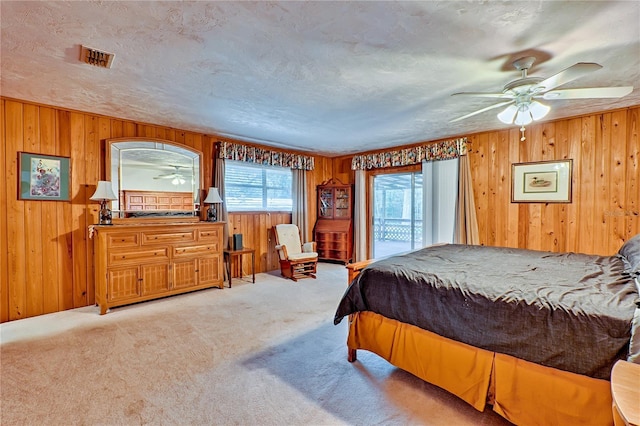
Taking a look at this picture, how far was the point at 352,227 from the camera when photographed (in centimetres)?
632

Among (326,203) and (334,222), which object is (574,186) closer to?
(334,222)

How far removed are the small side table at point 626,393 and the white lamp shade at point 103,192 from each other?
14.4 ft

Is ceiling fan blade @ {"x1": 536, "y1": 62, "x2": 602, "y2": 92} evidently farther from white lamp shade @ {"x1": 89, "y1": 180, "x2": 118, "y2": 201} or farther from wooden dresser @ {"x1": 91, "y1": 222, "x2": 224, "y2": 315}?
white lamp shade @ {"x1": 89, "y1": 180, "x2": 118, "y2": 201}

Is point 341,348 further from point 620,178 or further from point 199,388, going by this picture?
point 620,178

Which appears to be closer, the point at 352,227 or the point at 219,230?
the point at 219,230

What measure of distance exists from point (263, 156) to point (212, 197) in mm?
1358

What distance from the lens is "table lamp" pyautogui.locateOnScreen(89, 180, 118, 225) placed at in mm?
3495

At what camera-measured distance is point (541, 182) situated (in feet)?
13.1

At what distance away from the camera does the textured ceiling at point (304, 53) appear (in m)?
1.72

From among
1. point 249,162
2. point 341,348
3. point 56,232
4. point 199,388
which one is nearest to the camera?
point 199,388

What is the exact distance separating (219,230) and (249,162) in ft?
4.92

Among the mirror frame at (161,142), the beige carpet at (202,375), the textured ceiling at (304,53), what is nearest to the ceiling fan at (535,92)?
the textured ceiling at (304,53)

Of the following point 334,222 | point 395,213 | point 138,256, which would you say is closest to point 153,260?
point 138,256

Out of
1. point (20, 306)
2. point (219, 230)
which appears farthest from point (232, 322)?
point (20, 306)
